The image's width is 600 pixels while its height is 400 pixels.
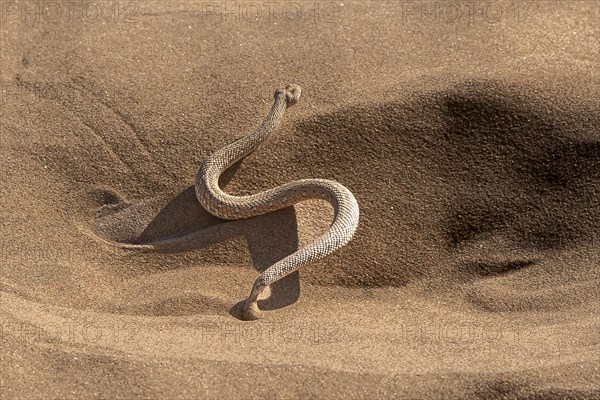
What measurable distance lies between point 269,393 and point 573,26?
4.76 m

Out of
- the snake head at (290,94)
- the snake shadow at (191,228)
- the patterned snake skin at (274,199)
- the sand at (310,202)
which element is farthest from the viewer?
the snake head at (290,94)

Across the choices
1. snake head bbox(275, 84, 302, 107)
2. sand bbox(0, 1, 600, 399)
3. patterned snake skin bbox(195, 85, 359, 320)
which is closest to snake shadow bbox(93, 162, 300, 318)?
sand bbox(0, 1, 600, 399)

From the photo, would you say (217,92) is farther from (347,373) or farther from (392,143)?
(347,373)

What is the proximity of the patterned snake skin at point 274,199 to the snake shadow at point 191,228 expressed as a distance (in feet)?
0.39

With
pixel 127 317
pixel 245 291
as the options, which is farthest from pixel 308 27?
pixel 127 317

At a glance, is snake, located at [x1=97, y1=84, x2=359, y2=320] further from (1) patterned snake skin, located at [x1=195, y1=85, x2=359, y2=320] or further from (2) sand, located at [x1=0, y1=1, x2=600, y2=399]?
(2) sand, located at [x1=0, y1=1, x2=600, y2=399]

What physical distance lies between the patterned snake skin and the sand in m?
0.15

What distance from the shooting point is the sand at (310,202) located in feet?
15.8

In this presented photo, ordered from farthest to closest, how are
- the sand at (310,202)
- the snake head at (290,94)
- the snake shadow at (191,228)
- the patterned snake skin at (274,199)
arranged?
the snake head at (290,94) < the snake shadow at (191,228) < the patterned snake skin at (274,199) < the sand at (310,202)

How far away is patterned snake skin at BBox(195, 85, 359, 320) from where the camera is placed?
559 centimetres

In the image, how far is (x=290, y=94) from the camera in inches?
255

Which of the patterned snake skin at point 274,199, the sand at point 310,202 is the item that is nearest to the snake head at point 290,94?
the patterned snake skin at point 274,199

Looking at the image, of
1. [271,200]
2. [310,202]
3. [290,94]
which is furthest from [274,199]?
[290,94]

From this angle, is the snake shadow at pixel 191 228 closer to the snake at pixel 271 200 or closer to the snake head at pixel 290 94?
the snake at pixel 271 200
